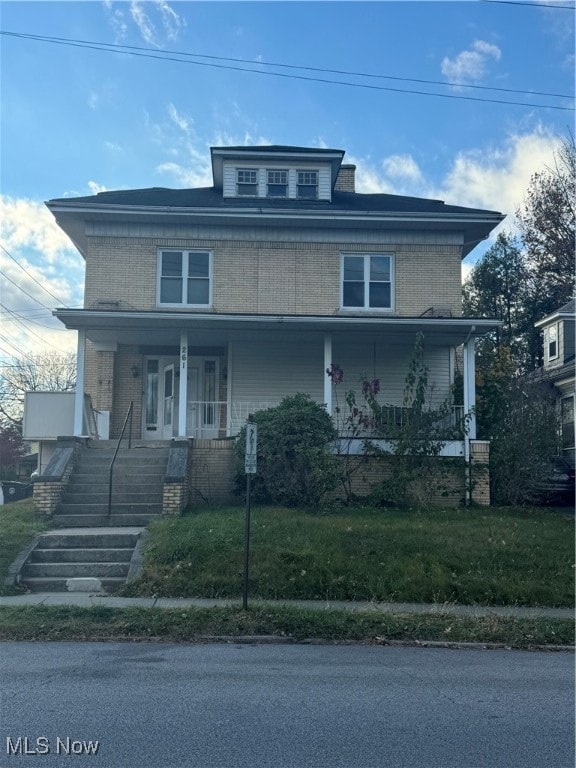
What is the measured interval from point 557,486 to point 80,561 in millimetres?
12858

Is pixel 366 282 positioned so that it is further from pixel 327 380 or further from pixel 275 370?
pixel 327 380

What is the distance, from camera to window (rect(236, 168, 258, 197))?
2139 centimetres

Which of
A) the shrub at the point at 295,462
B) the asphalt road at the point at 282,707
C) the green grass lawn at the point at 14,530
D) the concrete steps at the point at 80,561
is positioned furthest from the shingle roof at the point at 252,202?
the asphalt road at the point at 282,707

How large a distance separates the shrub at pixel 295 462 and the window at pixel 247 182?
9.03 meters

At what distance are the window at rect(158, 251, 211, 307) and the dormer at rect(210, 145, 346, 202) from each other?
8.48ft

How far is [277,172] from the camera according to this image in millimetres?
21500

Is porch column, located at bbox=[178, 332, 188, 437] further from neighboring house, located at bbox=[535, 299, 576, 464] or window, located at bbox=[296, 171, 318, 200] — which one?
neighboring house, located at bbox=[535, 299, 576, 464]

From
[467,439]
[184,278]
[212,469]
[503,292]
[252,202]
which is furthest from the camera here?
[503,292]

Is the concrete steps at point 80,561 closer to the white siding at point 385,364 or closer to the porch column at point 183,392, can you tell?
the porch column at point 183,392

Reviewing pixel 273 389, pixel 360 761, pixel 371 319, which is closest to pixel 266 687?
pixel 360 761

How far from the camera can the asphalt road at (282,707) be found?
493 cm

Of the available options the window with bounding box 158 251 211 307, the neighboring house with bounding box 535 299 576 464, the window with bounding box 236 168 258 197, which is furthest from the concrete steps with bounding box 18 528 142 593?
the neighboring house with bounding box 535 299 576 464

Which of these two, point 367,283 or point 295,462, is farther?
point 367,283

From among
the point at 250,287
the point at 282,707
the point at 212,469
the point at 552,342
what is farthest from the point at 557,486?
the point at 282,707
